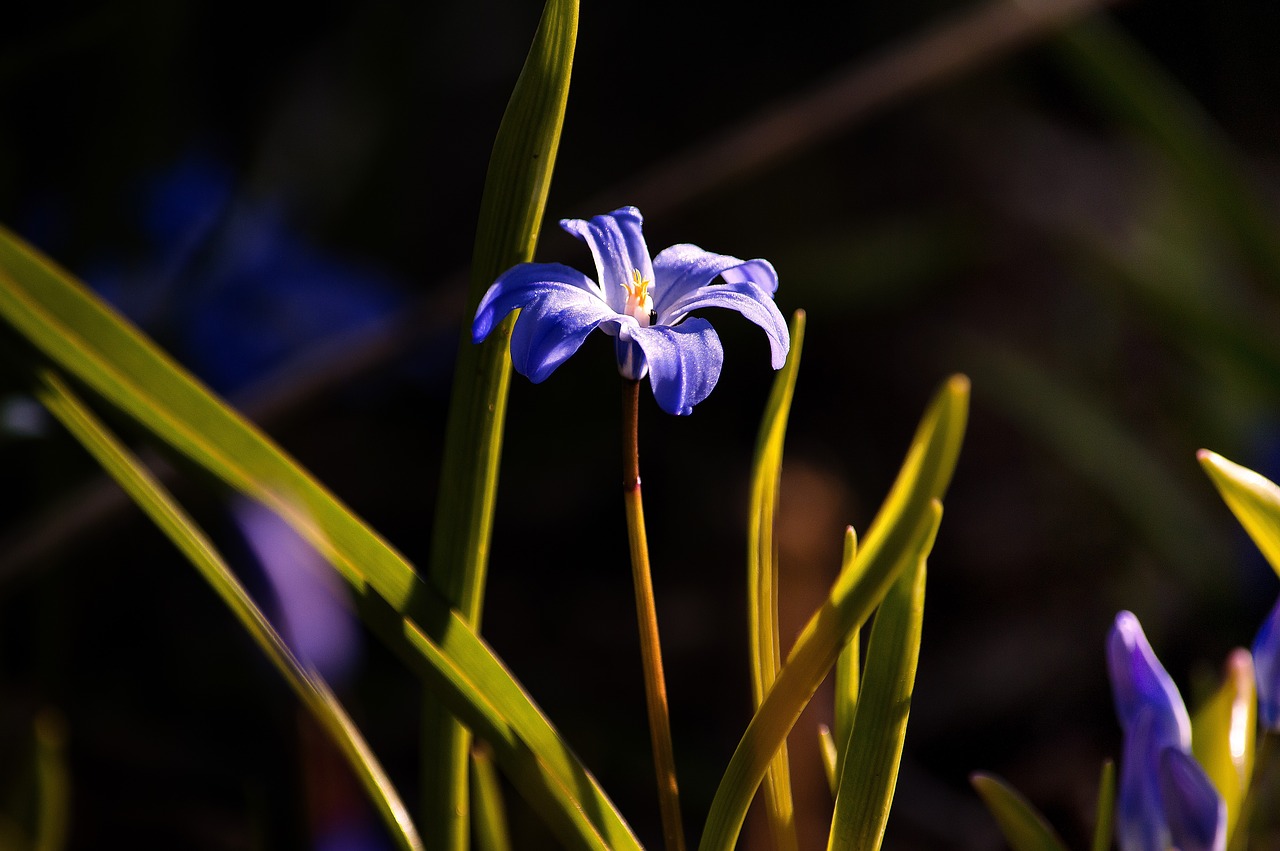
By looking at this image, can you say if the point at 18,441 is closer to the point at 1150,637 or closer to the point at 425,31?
the point at 425,31

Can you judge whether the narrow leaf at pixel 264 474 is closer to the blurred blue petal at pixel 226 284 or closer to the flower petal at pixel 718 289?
the flower petal at pixel 718 289

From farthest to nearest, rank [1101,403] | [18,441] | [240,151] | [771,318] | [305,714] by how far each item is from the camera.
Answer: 1. [240,151]
2. [1101,403]
3. [18,441]
4. [305,714]
5. [771,318]

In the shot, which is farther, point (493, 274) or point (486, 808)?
point (486, 808)

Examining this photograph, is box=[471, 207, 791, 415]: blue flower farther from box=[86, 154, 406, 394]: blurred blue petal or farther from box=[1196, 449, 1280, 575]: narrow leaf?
box=[86, 154, 406, 394]: blurred blue petal

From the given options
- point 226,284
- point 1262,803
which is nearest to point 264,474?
point 1262,803

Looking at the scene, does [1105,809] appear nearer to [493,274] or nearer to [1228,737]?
[1228,737]

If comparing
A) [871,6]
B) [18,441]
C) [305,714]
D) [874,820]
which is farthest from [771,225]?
[874,820]

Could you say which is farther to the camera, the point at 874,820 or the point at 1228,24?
the point at 1228,24

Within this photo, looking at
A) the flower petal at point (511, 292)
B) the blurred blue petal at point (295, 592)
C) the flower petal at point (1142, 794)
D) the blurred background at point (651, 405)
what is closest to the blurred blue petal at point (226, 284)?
the blurred background at point (651, 405)
